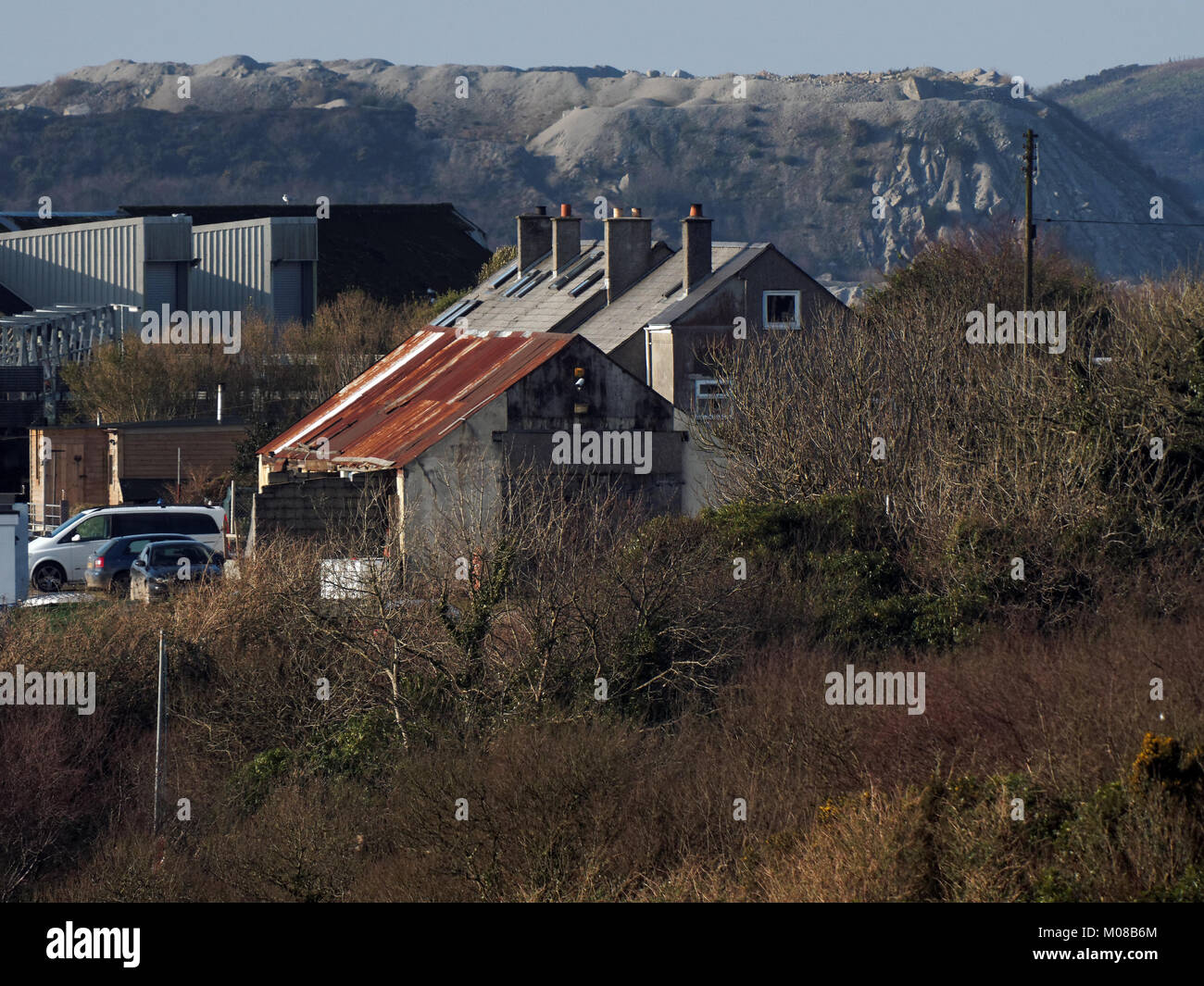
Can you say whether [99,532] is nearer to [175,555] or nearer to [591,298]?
[175,555]

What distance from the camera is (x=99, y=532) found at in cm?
3653

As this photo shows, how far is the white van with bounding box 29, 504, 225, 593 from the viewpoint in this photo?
35.8 metres

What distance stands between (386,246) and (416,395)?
145 ft

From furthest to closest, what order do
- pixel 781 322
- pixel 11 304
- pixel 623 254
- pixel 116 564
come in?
pixel 11 304 < pixel 623 254 < pixel 781 322 < pixel 116 564

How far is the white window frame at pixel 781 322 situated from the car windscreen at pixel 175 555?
18.5 m

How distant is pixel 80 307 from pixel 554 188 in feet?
458

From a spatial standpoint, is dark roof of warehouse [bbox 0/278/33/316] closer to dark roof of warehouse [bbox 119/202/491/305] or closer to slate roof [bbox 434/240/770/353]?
dark roof of warehouse [bbox 119/202/491/305]

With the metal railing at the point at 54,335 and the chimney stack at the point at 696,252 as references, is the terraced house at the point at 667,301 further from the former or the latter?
the metal railing at the point at 54,335

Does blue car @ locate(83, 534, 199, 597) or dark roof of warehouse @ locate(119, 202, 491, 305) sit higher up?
dark roof of warehouse @ locate(119, 202, 491, 305)

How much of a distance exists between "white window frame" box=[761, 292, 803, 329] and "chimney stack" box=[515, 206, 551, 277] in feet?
35.8

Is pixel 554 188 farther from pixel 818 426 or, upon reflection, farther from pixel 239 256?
pixel 818 426

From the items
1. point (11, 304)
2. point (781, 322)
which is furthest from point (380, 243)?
point (781, 322)

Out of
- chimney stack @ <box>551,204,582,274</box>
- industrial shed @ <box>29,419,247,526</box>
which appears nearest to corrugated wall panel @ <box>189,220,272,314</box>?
chimney stack @ <box>551,204,582,274</box>
